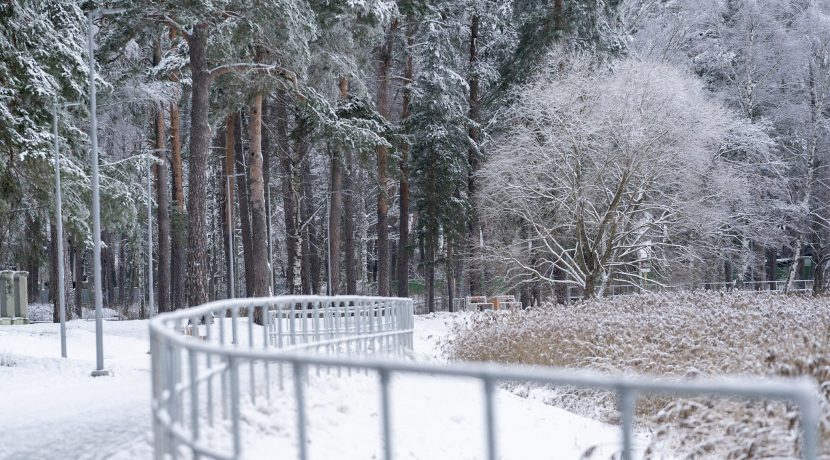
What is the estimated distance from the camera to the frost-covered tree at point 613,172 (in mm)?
26625

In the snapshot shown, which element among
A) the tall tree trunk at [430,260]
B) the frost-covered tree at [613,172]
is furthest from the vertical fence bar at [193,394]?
the tall tree trunk at [430,260]

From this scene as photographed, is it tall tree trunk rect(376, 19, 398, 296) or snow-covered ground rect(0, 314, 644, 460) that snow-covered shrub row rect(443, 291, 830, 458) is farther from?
tall tree trunk rect(376, 19, 398, 296)

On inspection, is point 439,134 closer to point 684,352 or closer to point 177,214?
point 177,214

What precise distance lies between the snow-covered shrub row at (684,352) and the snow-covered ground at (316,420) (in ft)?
2.47

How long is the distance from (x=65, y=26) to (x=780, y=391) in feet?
75.7

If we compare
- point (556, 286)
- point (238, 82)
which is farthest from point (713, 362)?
point (556, 286)

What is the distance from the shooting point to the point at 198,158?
76.2 feet

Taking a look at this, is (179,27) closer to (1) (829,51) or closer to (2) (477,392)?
(2) (477,392)

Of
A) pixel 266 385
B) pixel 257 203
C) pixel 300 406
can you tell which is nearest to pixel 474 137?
pixel 257 203

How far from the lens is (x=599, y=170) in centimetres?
2692

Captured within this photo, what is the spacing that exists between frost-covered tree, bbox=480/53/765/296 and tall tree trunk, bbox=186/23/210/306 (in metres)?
8.89

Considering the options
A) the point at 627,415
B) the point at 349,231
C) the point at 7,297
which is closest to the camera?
the point at 627,415

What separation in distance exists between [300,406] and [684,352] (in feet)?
27.7

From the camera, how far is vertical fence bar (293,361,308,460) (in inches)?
152
